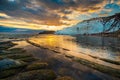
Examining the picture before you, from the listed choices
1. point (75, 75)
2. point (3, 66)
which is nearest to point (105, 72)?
point (75, 75)

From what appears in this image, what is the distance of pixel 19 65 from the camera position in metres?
31.3

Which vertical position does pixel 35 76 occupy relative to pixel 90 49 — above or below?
above

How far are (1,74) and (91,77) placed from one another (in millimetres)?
18875

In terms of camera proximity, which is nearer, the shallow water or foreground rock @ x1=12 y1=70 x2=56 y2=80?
→ foreground rock @ x1=12 y1=70 x2=56 y2=80

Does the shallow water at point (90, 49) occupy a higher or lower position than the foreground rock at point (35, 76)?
lower

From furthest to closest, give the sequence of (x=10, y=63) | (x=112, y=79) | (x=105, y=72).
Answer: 1. (x=10, y=63)
2. (x=105, y=72)
3. (x=112, y=79)

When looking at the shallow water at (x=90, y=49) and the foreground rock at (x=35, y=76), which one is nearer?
the foreground rock at (x=35, y=76)

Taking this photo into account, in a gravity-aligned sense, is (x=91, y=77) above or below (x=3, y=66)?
below

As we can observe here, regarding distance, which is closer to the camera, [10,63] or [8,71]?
[8,71]

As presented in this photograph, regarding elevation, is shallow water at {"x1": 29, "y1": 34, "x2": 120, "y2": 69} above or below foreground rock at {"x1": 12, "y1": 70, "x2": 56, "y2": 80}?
below

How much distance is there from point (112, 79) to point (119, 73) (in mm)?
3728

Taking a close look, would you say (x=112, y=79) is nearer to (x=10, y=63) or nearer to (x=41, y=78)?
(x=41, y=78)

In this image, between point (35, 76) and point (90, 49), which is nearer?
point (35, 76)

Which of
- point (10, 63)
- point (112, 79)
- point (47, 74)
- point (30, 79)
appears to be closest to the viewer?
point (30, 79)
